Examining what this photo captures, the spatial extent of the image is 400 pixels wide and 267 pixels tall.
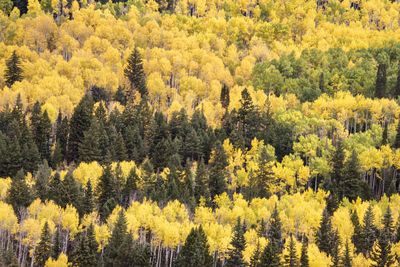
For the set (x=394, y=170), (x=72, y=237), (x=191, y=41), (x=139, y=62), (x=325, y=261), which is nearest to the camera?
(x=325, y=261)

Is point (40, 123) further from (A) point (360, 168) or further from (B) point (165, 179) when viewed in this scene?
(A) point (360, 168)

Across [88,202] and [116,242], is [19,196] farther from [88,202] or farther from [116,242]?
[116,242]

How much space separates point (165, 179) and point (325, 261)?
3536cm

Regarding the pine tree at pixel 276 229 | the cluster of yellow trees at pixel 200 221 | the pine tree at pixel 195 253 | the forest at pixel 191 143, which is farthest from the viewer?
the pine tree at pixel 276 229

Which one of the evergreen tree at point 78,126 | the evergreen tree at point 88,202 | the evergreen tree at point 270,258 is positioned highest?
the evergreen tree at point 78,126

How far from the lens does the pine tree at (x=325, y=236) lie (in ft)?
287

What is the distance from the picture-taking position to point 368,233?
88.8m

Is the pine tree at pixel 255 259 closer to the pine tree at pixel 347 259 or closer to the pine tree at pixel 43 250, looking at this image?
the pine tree at pixel 347 259

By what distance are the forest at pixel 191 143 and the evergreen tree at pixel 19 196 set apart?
219 millimetres

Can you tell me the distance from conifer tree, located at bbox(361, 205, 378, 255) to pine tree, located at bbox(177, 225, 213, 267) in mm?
24433

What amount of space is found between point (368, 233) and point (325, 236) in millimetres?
7009

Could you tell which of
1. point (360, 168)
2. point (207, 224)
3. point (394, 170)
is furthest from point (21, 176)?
point (394, 170)

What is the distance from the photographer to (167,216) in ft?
302

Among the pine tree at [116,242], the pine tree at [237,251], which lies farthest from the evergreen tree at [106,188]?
the pine tree at [237,251]
